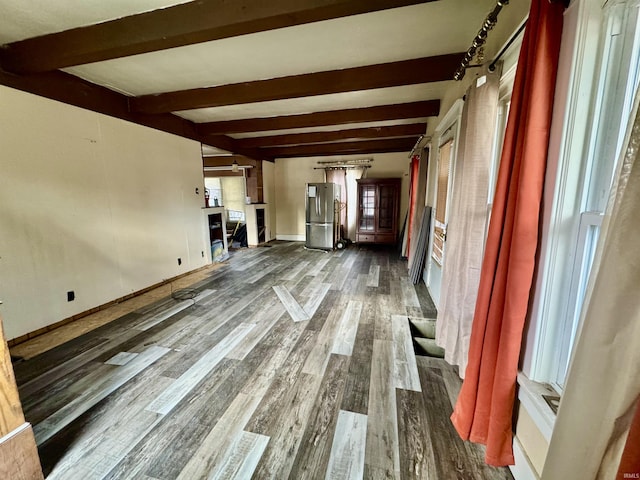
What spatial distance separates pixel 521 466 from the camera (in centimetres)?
113

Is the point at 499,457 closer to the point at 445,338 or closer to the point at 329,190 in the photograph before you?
the point at 445,338

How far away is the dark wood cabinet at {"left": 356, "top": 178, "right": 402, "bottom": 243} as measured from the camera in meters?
6.13

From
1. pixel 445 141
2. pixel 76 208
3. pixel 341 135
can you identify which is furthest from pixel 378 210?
pixel 76 208

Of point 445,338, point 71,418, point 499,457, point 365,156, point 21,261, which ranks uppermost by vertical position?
point 365,156

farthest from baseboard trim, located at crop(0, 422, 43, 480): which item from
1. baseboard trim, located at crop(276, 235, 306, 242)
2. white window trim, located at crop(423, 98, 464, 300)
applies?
baseboard trim, located at crop(276, 235, 306, 242)

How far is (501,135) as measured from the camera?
1764mm

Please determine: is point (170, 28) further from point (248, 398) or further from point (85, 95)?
point (248, 398)

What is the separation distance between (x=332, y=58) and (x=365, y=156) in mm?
4645

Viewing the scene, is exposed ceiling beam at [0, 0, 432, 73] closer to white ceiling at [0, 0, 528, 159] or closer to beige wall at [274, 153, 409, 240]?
white ceiling at [0, 0, 528, 159]

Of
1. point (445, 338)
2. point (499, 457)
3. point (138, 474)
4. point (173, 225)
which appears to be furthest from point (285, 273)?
point (499, 457)

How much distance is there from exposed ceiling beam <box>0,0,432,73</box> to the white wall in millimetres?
539

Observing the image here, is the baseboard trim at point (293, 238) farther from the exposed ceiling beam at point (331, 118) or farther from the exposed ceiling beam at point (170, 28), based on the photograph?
the exposed ceiling beam at point (170, 28)

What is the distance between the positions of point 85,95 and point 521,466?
4495 millimetres

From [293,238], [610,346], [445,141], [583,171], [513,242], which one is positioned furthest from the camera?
[293,238]
